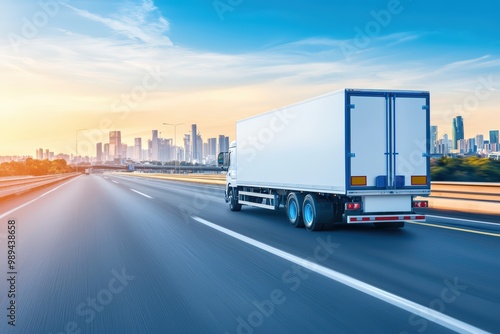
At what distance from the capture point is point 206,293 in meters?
7.69

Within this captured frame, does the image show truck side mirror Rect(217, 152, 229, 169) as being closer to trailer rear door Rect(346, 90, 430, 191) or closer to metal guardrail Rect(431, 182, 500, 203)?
metal guardrail Rect(431, 182, 500, 203)

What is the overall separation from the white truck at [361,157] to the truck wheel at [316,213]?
0.03ft

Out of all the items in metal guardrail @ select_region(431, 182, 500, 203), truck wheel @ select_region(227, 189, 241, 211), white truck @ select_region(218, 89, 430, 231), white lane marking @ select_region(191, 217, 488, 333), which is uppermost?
white truck @ select_region(218, 89, 430, 231)

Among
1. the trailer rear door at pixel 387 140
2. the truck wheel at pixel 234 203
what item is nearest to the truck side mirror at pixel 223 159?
the truck wheel at pixel 234 203

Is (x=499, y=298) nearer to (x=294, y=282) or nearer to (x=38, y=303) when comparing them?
(x=294, y=282)

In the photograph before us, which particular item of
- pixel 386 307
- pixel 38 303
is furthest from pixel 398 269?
pixel 38 303

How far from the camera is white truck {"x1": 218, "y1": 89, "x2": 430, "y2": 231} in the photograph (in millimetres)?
13867

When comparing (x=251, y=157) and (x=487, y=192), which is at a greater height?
(x=251, y=157)

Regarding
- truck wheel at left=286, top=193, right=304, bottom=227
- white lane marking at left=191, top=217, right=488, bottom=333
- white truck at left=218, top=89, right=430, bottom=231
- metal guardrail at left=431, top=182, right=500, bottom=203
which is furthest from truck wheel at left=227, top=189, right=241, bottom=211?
white lane marking at left=191, top=217, right=488, bottom=333

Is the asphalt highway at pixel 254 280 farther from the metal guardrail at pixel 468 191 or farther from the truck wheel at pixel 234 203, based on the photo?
the truck wheel at pixel 234 203

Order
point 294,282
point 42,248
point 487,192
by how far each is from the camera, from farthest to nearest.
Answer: point 487,192 < point 42,248 < point 294,282

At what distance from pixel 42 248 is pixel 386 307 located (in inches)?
312

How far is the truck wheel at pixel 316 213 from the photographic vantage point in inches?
580

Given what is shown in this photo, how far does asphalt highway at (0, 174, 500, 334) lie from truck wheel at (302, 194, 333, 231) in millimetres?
442
